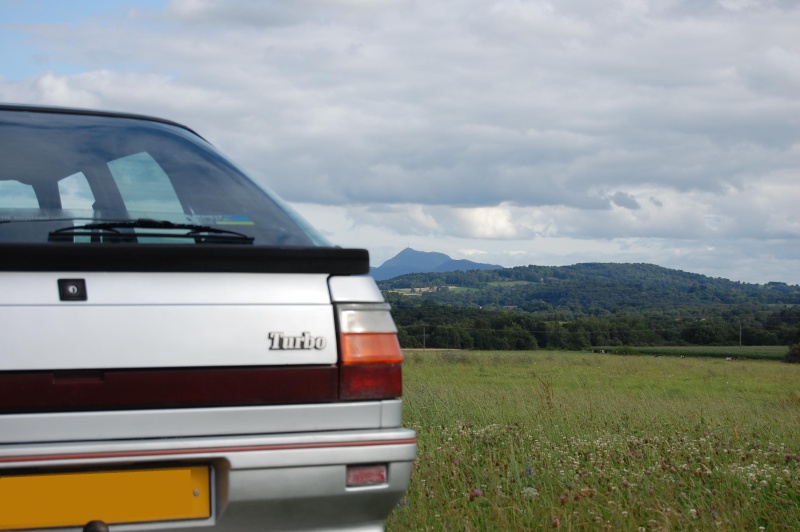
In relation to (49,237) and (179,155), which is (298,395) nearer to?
(49,237)

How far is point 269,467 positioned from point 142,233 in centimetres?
78

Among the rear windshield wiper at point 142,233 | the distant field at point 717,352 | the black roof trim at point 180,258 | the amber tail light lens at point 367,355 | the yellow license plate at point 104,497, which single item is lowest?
the distant field at point 717,352

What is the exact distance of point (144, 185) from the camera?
301 centimetres

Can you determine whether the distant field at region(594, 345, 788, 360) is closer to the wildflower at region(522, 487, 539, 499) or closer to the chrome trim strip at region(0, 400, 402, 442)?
the wildflower at region(522, 487, 539, 499)

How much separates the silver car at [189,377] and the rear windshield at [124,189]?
0.5 inches

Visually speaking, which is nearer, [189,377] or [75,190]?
[189,377]

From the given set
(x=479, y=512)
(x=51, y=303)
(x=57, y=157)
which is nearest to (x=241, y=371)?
(x=51, y=303)

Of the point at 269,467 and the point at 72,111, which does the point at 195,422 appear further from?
the point at 72,111

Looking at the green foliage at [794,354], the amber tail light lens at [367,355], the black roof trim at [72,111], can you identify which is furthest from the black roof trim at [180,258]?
the green foliage at [794,354]

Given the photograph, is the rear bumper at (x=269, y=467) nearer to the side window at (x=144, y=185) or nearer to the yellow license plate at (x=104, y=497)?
the yellow license plate at (x=104, y=497)

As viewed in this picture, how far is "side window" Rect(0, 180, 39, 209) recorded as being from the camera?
106 inches

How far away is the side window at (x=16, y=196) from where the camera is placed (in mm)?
2697

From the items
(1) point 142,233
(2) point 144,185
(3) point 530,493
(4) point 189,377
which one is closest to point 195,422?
(4) point 189,377

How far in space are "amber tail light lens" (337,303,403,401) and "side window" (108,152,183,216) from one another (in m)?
0.68
